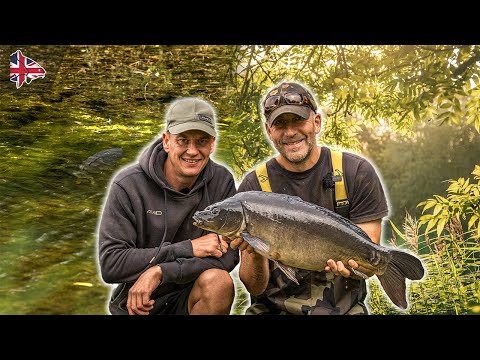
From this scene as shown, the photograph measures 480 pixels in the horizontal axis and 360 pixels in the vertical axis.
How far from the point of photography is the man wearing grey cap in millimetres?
5820

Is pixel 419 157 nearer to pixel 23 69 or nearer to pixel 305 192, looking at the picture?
pixel 305 192

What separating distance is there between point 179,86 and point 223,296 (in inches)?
72.7

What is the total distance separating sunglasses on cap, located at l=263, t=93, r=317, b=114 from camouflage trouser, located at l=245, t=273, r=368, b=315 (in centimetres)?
142

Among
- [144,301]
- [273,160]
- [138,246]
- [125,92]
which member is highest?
[125,92]

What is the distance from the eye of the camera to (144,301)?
19.1 ft

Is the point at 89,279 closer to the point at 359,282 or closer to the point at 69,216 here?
the point at 69,216

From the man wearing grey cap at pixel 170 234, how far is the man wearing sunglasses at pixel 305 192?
318 millimetres

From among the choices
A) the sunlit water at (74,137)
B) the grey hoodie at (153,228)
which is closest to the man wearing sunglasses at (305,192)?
the grey hoodie at (153,228)

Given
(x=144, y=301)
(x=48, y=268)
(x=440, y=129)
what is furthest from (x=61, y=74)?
(x=440, y=129)

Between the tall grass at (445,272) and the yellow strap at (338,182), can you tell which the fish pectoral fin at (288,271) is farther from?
the tall grass at (445,272)

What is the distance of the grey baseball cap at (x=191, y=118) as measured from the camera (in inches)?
227

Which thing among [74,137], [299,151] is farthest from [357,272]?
[74,137]

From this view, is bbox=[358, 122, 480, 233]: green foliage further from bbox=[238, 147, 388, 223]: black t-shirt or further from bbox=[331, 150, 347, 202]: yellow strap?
bbox=[331, 150, 347, 202]: yellow strap

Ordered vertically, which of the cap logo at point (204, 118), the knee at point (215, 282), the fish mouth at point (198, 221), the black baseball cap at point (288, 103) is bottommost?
the knee at point (215, 282)
